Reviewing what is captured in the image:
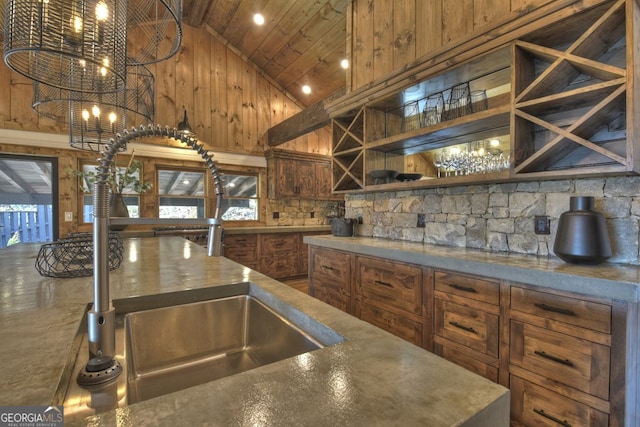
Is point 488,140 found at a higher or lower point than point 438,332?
higher

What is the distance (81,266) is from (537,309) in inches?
87.5

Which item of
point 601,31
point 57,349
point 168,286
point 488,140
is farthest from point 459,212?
point 57,349

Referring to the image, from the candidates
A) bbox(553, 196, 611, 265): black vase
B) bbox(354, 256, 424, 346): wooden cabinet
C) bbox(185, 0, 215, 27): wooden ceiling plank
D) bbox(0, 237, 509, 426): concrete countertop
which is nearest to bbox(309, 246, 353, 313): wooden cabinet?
bbox(354, 256, 424, 346): wooden cabinet

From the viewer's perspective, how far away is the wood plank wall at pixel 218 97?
4812 mm

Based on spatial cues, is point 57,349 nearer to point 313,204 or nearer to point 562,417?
point 562,417

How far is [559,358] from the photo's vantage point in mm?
1364

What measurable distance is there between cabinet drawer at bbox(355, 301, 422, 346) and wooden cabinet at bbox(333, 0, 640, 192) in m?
1.03

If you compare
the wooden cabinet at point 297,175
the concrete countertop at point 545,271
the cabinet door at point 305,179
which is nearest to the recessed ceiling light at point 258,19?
→ the wooden cabinet at point 297,175

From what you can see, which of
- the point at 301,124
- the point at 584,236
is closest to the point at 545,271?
the point at 584,236

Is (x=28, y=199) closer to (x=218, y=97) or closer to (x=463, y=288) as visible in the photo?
(x=218, y=97)

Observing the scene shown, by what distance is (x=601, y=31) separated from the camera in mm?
1548

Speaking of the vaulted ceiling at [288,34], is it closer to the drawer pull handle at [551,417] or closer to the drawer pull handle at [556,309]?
the drawer pull handle at [556,309]

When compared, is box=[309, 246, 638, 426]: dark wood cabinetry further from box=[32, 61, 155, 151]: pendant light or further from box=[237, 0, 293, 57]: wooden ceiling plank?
box=[237, 0, 293, 57]: wooden ceiling plank

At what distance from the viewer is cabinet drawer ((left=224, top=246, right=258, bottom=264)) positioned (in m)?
4.91
